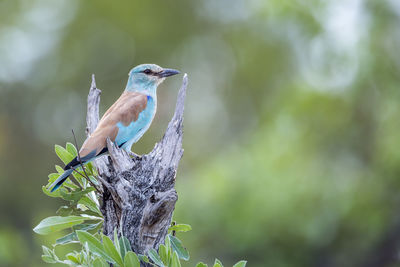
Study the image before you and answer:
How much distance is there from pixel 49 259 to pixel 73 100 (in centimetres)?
1584

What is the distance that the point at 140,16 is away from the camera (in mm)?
21500

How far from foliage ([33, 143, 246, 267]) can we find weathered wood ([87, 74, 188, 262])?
3.7 inches

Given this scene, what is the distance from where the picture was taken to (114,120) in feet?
18.1

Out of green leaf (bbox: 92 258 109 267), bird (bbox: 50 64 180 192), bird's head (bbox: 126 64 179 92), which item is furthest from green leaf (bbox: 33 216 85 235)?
bird's head (bbox: 126 64 179 92)

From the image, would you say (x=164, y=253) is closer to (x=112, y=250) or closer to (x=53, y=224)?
(x=112, y=250)

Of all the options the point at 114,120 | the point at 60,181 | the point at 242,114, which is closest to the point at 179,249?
the point at 60,181

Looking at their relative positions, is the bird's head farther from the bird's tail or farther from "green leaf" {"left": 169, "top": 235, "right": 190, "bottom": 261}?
"green leaf" {"left": 169, "top": 235, "right": 190, "bottom": 261}

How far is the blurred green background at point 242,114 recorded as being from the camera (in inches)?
447

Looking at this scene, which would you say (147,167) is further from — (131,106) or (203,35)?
(203,35)

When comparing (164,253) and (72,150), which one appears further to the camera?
(72,150)

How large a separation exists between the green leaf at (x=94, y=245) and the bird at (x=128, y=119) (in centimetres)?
71

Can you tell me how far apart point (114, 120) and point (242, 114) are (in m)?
15.4

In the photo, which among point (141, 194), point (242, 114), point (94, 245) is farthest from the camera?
point (242, 114)

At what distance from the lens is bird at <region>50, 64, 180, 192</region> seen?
4.68 m
